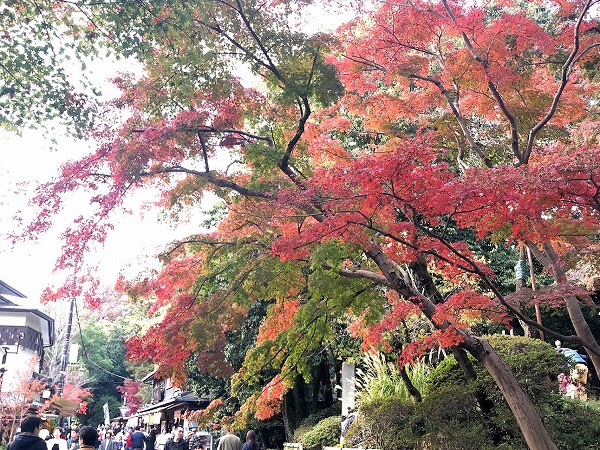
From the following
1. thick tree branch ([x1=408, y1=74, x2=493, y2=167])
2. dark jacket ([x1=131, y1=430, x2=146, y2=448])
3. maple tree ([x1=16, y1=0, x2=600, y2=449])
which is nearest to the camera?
maple tree ([x1=16, y1=0, x2=600, y2=449])

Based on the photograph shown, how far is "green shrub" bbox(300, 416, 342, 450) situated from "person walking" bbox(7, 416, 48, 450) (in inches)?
379

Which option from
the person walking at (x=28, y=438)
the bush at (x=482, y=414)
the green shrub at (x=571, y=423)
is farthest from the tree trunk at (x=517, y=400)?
the person walking at (x=28, y=438)

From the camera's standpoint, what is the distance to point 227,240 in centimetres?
995

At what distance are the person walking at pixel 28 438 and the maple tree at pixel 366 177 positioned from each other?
3.84 metres

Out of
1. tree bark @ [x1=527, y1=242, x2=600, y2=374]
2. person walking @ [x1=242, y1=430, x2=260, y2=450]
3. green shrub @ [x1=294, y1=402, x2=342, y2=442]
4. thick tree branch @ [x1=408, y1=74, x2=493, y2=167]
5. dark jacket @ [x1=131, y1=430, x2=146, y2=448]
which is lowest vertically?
person walking @ [x1=242, y1=430, x2=260, y2=450]

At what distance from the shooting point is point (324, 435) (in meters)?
13.7

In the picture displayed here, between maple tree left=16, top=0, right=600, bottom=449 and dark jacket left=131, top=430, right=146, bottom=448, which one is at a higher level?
maple tree left=16, top=0, right=600, bottom=449

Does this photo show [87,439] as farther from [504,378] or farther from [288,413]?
[288,413]

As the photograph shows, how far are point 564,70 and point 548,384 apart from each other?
521 centimetres

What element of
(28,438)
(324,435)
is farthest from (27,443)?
(324,435)

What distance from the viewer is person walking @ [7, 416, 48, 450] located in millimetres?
4820

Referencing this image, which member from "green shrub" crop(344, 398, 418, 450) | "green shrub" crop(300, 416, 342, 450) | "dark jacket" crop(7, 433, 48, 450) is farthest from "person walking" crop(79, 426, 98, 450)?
"green shrub" crop(300, 416, 342, 450)

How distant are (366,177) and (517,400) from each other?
3827 mm

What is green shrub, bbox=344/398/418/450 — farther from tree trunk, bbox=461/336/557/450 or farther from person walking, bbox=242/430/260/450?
person walking, bbox=242/430/260/450
